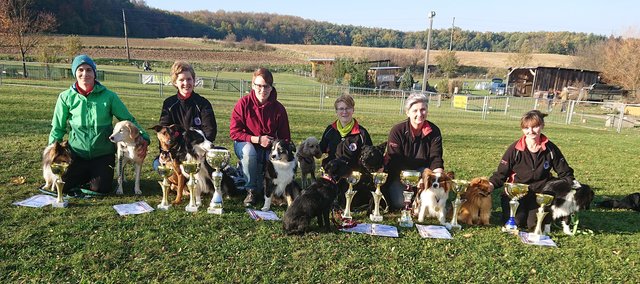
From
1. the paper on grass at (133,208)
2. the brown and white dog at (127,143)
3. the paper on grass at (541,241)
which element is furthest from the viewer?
the brown and white dog at (127,143)

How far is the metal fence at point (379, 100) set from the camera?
20281mm

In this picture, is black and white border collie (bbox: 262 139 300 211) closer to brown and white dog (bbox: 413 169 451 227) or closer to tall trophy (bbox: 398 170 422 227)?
tall trophy (bbox: 398 170 422 227)

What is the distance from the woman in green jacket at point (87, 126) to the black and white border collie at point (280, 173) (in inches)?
66.5

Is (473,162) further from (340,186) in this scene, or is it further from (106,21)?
(106,21)

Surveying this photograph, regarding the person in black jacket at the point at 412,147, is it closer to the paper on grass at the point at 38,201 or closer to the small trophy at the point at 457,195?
the small trophy at the point at 457,195

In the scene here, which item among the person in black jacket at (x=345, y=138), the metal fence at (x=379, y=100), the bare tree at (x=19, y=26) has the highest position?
the bare tree at (x=19, y=26)

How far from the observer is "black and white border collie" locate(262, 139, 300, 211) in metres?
4.50

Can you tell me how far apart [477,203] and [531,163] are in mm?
792

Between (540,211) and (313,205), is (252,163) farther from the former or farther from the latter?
(540,211)

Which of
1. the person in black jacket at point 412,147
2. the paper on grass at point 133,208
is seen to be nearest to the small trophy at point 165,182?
the paper on grass at point 133,208

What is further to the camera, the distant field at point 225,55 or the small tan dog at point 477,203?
the distant field at point 225,55

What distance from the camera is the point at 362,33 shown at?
5017 inches

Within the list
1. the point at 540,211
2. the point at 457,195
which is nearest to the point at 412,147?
the point at 457,195

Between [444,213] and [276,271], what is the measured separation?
2209 mm
